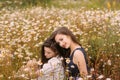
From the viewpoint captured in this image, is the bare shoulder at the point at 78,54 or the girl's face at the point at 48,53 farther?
the girl's face at the point at 48,53

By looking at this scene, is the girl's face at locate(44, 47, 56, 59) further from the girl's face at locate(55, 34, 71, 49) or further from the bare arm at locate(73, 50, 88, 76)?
the bare arm at locate(73, 50, 88, 76)

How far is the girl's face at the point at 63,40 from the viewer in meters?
4.29

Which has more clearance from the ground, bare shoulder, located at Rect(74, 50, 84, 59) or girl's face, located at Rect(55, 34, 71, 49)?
girl's face, located at Rect(55, 34, 71, 49)

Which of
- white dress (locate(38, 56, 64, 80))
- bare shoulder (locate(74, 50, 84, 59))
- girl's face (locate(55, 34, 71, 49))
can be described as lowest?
white dress (locate(38, 56, 64, 80))

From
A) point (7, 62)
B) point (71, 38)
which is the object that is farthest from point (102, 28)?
point (7, 62)

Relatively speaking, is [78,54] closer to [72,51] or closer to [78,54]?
[78,54]

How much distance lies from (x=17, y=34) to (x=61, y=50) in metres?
1.09

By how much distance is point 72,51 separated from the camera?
436 centimetres

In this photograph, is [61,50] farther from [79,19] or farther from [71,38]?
[79,19]

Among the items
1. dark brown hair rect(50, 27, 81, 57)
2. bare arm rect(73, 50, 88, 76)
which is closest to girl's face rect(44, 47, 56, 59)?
dark brown hair rect(50, 27, 81, 57)

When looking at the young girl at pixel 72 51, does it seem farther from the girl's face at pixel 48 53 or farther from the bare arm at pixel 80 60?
the girl's face at pixel 48 53

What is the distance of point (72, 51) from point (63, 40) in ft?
0.53

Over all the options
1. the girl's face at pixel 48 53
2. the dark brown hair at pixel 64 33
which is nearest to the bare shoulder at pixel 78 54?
the dark brown hair at pixel 64 33

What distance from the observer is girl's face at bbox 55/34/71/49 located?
4293mm
